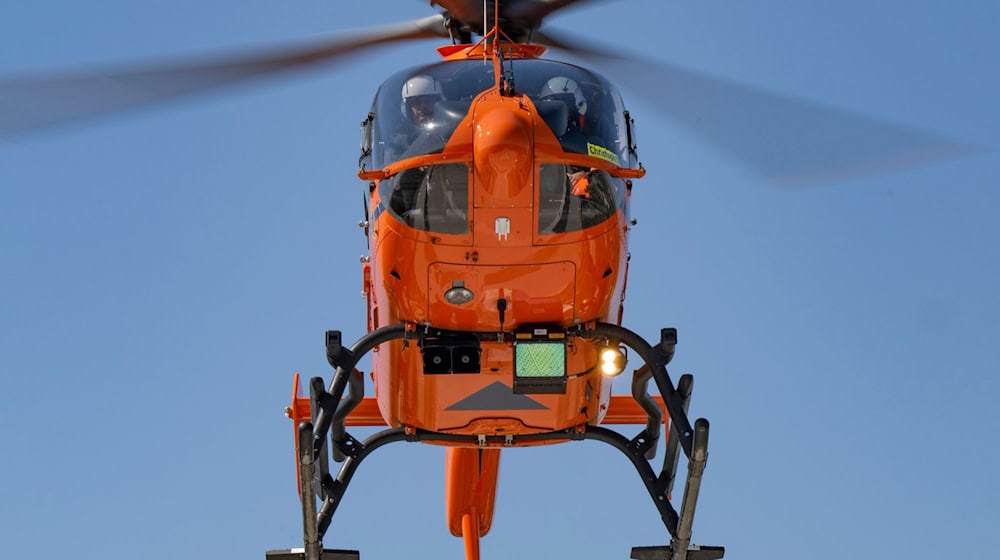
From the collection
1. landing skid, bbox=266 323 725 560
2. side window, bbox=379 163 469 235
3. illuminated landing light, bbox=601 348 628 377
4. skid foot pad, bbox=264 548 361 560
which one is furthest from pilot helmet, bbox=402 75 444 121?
skid foot pad, bbox=264 548 361 560

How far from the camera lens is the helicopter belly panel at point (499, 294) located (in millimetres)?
17438

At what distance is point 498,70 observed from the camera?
17891 millimetres

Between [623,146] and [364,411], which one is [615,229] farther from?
[364,411]

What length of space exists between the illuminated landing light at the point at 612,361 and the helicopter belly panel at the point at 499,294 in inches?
36.0

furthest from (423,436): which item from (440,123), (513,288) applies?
(440,123)

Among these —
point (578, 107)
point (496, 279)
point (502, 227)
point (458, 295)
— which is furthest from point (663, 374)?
point (578, 107)

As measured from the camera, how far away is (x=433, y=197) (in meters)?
17.2

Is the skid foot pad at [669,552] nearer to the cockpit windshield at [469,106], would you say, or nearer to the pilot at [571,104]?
the cockpit windshield at [469,106]

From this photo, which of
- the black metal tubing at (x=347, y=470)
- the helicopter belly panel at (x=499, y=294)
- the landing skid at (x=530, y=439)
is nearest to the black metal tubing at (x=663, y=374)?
the landing skid at (x=530, y=439)

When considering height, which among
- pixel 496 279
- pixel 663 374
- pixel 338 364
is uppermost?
pixel 496 279

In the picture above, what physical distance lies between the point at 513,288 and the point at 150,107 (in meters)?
4.25

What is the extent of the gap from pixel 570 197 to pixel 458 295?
5.35 feet

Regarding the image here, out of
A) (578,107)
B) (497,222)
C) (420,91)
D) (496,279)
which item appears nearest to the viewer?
(497,222)

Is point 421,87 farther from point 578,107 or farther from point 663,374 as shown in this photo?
point 663,374
